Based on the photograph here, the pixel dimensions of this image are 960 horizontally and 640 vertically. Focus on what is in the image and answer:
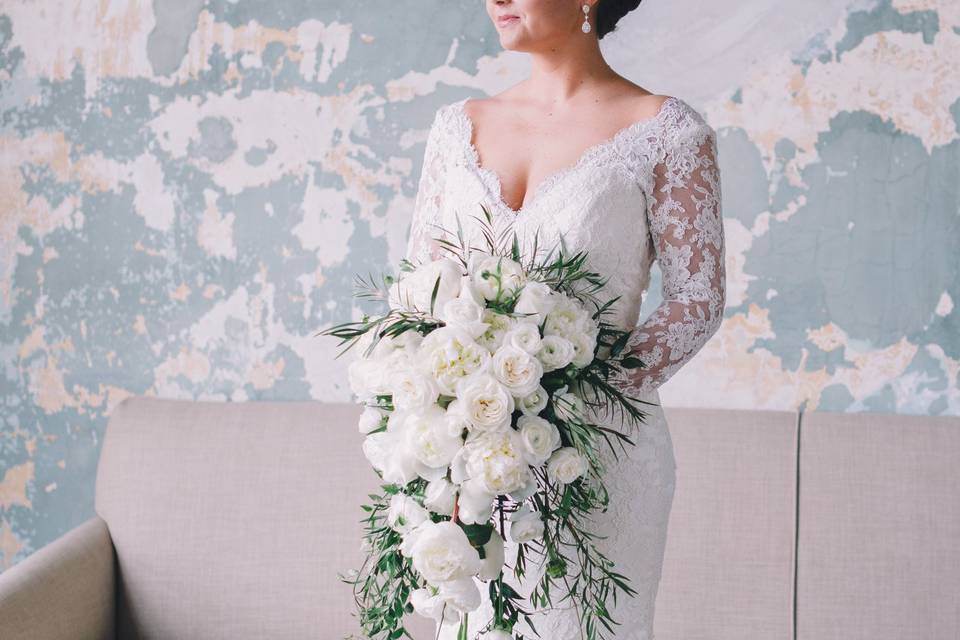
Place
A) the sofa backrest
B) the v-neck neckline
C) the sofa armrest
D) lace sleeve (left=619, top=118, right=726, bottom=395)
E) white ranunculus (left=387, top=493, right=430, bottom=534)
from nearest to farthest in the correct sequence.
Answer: white ranunculus (left=387, top=493, right=430, bottom=534), lace sleeve (left=619, top=118, right=726, bottom=395), the v-neck neckline, the sofa armrest, the sofa backrest

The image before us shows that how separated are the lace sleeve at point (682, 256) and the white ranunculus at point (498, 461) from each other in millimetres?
383

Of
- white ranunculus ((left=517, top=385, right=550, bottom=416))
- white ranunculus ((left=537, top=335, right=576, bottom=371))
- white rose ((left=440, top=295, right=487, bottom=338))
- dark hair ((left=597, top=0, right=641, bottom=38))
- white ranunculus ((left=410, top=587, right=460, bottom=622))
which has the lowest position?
white ranunculus ((left=410, top=587, right=460, bottom=622))

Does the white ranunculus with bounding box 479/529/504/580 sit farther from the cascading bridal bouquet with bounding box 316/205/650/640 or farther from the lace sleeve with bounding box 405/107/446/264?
the lace sleeve with bounding box 405/107/446/264

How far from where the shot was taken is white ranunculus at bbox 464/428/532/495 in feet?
4.41

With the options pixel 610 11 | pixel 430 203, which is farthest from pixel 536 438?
pixel 610 11

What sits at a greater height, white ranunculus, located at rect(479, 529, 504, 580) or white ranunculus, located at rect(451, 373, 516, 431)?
white ranunculus, located at rect(451, 373, 516, 431)

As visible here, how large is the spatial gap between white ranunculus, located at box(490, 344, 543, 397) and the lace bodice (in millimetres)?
381

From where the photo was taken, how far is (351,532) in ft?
8.96

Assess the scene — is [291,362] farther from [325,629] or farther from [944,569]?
[944,569]

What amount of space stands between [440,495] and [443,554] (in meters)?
0.08

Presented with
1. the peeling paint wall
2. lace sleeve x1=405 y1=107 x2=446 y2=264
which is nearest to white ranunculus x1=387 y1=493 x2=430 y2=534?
lace sleeve x1=405 y1=107 x2=446 y2=264

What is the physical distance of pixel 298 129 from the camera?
303cm

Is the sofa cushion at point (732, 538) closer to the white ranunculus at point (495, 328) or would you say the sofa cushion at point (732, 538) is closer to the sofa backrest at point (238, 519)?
the sofa backrest at point (238, 519)

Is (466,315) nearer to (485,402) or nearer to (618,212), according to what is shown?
(485,402)
